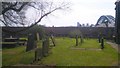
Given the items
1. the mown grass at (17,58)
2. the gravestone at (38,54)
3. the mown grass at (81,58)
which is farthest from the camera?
the gravestone at (38,54)

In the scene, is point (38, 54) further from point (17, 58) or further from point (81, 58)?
point (81, 58)

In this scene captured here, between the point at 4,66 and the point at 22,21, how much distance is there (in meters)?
8.07

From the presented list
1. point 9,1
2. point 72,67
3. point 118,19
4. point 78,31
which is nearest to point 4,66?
point 72,67

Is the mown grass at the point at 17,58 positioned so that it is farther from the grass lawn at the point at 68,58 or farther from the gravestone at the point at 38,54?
the gravestone at the point at 38,54

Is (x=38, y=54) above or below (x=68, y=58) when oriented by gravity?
above

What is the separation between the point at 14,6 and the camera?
15820mm

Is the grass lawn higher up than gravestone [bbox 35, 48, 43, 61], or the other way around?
gravestone [bbox 35, 48, 43, 61]

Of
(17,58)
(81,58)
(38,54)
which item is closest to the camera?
(38,54)

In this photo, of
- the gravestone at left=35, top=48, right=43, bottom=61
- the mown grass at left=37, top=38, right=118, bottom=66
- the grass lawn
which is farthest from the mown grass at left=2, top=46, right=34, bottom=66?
the mown grass at left=37, top=38, right=118, bottom=66

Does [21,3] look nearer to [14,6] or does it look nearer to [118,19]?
[14,6]

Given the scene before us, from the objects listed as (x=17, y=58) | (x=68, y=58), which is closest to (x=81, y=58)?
(x=68, y=58)

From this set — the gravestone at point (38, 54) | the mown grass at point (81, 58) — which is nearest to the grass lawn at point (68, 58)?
the mown grass at point (81, 58)

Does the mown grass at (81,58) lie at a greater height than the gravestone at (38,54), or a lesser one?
lesser

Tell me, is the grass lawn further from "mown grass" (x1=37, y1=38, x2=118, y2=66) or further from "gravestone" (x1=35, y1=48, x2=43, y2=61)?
"gravestone" (x1=35, y1=48, x2=43, y2=61)
